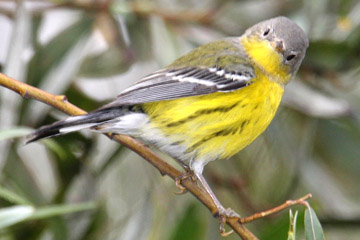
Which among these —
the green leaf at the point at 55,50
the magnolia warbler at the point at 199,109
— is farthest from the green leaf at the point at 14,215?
the green leaf at the point at 55,50

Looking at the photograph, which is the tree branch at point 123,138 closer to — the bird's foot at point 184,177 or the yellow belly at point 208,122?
the bird's foot at point 184,177

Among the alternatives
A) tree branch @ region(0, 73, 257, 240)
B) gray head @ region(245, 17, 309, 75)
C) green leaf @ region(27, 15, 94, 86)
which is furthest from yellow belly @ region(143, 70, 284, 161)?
green leaf @ region(27, 15, 94, 86)

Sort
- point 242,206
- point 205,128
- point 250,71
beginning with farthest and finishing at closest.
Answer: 1. point 242,206
2. point 250,71
3. point 205,128

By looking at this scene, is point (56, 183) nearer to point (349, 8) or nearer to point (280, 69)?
point (280, 69)

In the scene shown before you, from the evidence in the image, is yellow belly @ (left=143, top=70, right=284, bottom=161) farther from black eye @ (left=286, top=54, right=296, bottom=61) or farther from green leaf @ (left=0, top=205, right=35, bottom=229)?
green leaf @ (left=0, top=205, right=35, bottom=229)

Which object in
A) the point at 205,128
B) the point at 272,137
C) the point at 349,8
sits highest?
the point at 349,8

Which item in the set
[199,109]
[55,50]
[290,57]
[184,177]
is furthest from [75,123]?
[290,57]

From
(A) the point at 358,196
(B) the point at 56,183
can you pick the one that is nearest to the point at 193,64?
(B) the point at 56,183
